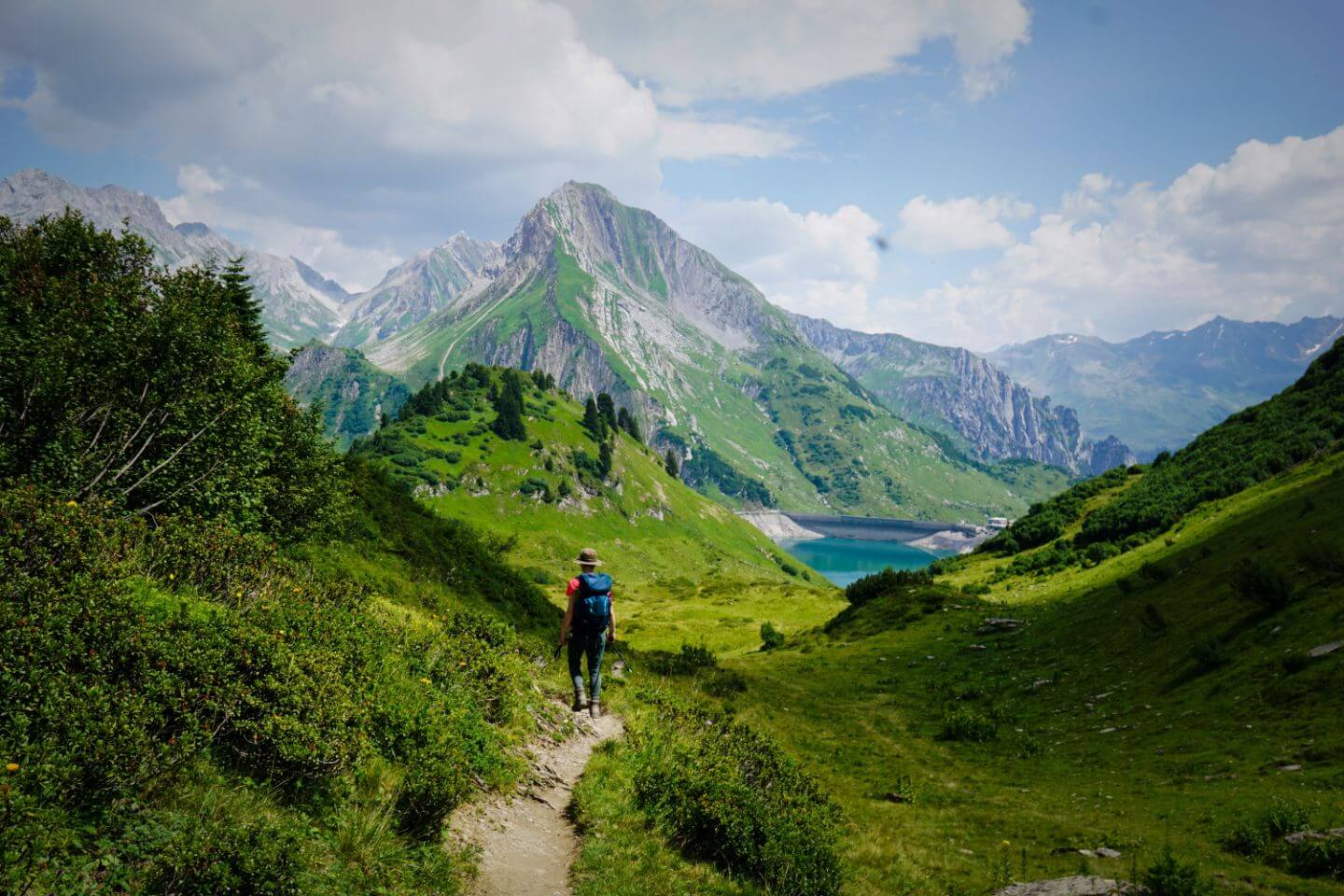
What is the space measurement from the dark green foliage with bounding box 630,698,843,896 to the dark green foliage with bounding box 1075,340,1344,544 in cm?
5850

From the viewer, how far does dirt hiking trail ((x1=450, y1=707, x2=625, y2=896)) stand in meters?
8.78

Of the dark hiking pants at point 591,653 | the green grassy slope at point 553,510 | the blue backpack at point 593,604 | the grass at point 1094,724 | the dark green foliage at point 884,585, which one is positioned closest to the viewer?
the grass at point 1094,724

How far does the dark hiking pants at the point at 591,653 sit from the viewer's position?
53.4 feet

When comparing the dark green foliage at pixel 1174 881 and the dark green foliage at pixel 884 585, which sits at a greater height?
the dark green foliage at pixel 884 585

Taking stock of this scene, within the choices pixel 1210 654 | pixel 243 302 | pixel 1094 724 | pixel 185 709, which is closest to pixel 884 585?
pixel 1094 724

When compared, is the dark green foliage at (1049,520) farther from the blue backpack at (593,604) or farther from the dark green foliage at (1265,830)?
the blue backpack at (593,604)

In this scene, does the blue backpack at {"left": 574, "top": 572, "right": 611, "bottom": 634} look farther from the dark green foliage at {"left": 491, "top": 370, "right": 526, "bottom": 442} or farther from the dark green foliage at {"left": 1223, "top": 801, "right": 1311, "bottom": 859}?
the dark green foliage at {"left": 491, "top": 370, "right": 526, "bottom": 442}

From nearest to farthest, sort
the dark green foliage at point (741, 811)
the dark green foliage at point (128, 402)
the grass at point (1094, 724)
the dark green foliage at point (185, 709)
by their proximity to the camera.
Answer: the dark green foliage at point (185, 709) < the dark green foliage at point (741, 811) < the grass at point (1094, 724) < the dark green foliage at point (128, 402)

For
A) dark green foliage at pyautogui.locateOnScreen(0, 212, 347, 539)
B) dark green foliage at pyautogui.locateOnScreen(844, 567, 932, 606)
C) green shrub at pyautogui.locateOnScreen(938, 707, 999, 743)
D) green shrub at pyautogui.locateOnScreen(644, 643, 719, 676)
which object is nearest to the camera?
dark green foliage at pyautogui.locateOnScreen(0, 212, 347, 539)

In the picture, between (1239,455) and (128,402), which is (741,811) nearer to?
(128,402)

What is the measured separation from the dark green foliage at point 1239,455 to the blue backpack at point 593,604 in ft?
198

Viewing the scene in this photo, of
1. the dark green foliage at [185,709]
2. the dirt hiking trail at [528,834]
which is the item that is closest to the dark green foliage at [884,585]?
the dirt hiking trail at [528,834]

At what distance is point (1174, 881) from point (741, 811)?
6.68 m

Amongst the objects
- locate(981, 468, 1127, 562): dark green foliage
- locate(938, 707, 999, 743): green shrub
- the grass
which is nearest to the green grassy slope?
locate(981, 468, 1127, 562): dark green foliage
